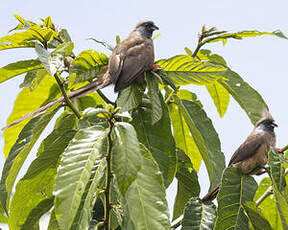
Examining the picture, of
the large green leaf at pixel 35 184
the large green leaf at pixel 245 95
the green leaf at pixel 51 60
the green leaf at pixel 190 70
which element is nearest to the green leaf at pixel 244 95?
the large green leaf at pixel 245 95

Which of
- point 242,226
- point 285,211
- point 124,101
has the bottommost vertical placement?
point 242,226

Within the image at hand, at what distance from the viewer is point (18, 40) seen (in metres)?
2.14

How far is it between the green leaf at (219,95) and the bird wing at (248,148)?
0.95 ft

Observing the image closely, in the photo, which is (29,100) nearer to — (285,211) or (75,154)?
(75,154)

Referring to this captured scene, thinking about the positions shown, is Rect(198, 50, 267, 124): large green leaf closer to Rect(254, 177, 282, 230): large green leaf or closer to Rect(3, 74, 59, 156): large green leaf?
Rect(254, 177, 282, 230): large green leaf

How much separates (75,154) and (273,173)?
996 mm

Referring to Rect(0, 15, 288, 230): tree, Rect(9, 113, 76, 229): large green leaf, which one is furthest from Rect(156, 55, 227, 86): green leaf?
Rect(9, 113, 76, 229): large green leaf

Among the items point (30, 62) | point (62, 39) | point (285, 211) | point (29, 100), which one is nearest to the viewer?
point (285, 211)

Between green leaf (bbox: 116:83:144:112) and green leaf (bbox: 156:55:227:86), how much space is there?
0.18 metres

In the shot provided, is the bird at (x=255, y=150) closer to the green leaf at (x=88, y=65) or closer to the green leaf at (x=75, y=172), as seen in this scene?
the green leaf at (x=88, y=65)

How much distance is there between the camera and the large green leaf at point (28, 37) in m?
2.09

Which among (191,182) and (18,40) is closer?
(18,40)

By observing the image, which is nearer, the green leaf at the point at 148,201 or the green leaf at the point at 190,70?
the green leaf at the point at 148,201

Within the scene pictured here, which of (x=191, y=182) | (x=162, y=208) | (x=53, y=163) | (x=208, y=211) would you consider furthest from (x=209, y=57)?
(x=162, y=208)
